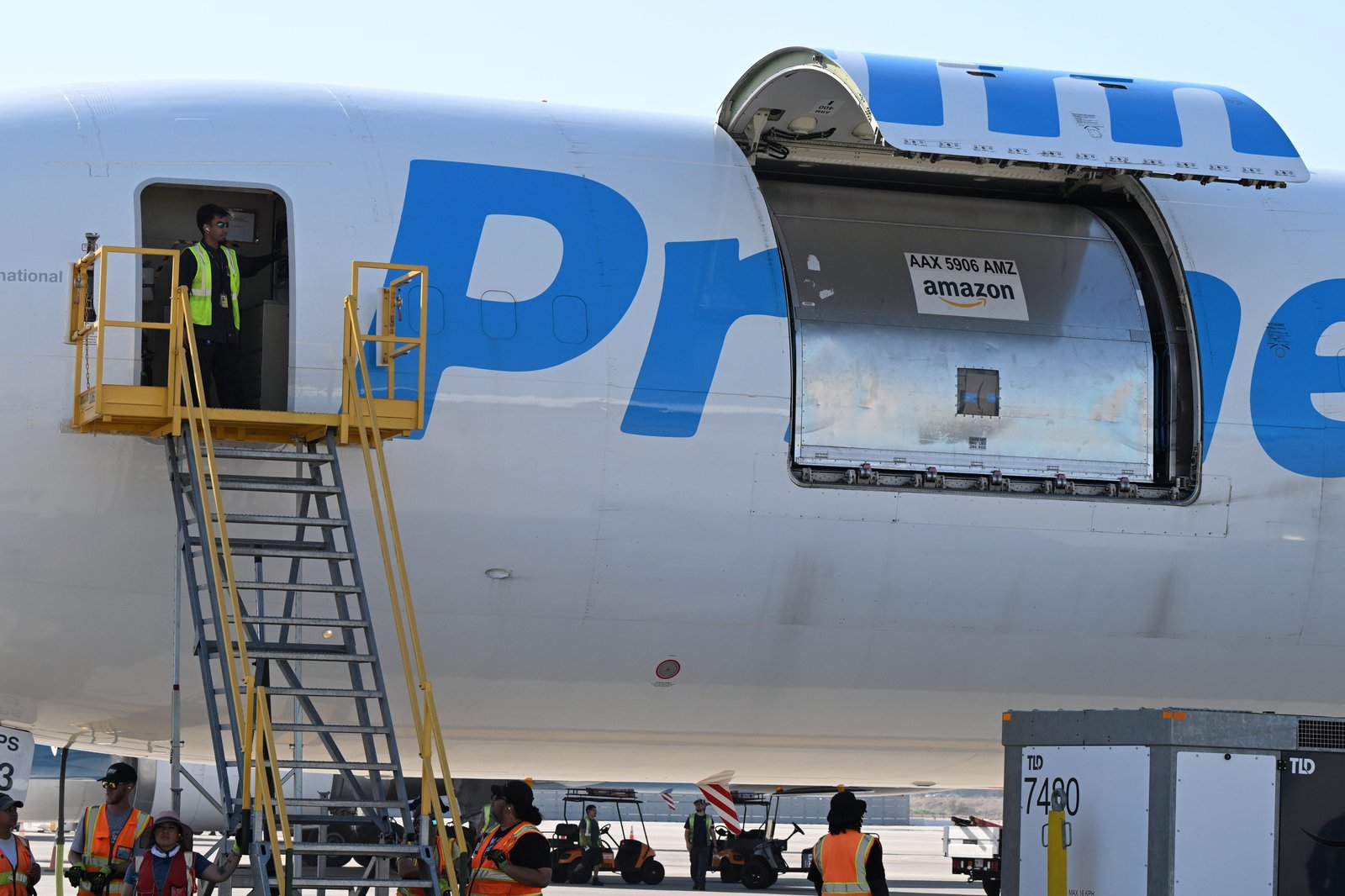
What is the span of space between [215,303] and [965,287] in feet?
19.3

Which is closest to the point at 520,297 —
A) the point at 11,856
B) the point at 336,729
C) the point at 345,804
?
the point at 336,729

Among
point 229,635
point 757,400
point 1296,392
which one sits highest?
point 1296,392

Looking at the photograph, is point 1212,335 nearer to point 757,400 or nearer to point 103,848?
point 757,400

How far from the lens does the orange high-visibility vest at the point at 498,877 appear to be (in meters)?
10.9

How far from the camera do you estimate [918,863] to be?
50000 mm

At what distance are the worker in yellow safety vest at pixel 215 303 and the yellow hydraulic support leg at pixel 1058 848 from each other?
20.8ft

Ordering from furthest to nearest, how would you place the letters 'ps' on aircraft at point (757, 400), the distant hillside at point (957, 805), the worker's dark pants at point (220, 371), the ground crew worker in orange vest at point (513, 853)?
the distant hillside at point (957, 805), the letters 'ps' on aircraft at point (757, 400), the worker's dark pants at point (220, 371), the ground crew worker in orange vest at point (513, 853)

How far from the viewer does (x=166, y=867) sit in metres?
11.2

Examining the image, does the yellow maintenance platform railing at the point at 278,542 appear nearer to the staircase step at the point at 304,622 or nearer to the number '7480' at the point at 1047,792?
the staircase step at the point at 304,622

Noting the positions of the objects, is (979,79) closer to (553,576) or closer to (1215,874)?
(553,576)

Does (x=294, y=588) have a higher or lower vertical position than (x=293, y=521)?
lower

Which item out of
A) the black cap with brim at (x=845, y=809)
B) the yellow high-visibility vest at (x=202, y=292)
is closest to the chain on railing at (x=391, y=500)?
the yellow high-visibility vest at (x=202, y=292)

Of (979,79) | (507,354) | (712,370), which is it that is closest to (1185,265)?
(979,79)

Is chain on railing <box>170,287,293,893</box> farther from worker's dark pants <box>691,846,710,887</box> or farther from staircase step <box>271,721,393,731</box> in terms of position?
worker's dark pants <box>691,846,710,887</box>
